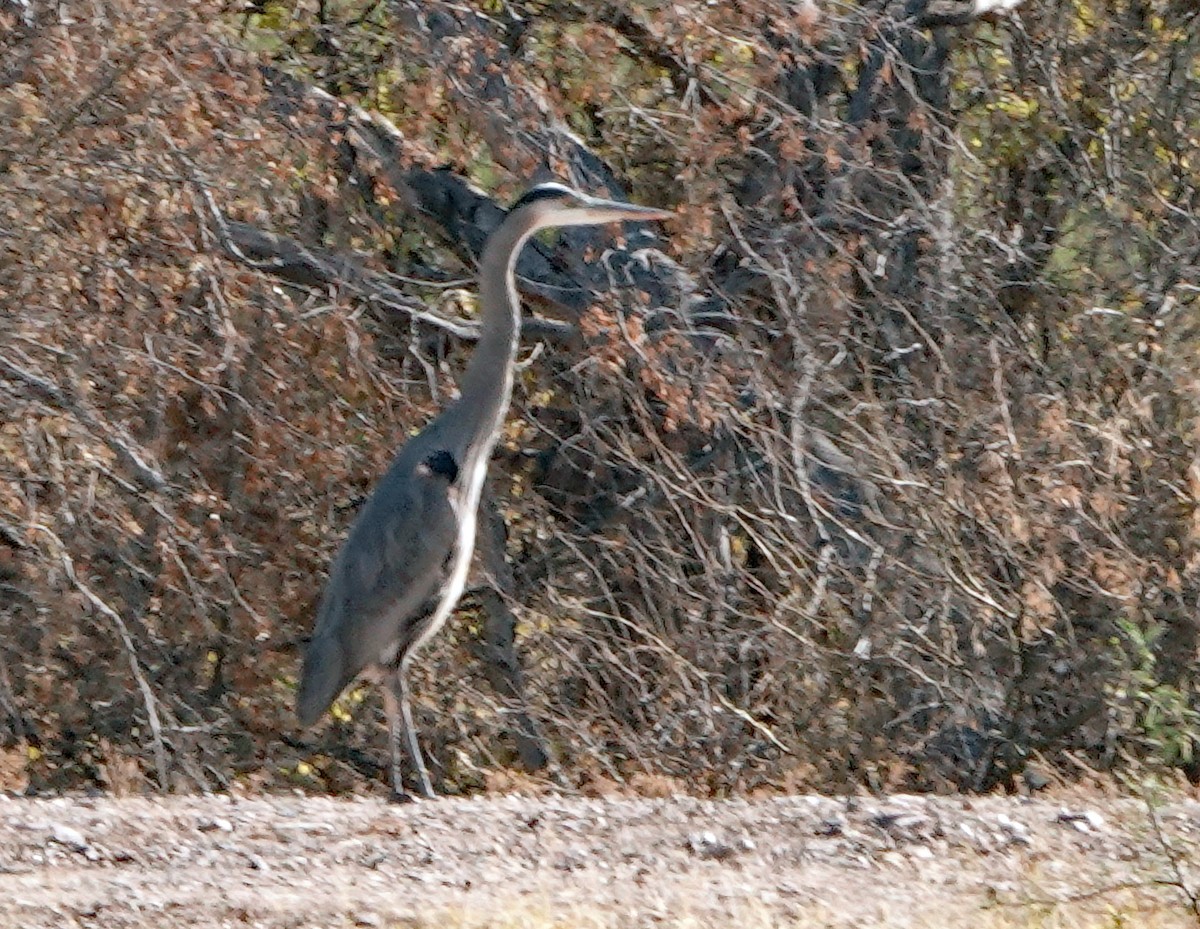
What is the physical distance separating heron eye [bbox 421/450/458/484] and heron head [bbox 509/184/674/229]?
89cm

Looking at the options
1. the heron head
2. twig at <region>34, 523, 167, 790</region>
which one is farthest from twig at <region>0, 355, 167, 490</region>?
the heron head

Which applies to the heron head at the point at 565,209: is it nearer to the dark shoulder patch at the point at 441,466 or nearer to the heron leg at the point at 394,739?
the dark shoulder patch at the point at 441,466

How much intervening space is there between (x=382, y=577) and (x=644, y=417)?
244 cm

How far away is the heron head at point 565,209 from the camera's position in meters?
8.19

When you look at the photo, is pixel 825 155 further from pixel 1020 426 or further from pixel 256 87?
pixel 256 87

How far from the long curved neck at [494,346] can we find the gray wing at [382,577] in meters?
0.28

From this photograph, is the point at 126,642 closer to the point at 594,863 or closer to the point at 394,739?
the point at 394,739

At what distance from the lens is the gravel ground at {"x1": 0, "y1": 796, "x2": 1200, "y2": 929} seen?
5203mm

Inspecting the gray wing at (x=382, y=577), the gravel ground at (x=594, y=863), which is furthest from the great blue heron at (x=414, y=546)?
the gravel ground at (x=594, y=863)

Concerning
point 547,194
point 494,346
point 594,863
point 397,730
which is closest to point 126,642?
point 397,730

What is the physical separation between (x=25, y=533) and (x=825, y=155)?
3.57m

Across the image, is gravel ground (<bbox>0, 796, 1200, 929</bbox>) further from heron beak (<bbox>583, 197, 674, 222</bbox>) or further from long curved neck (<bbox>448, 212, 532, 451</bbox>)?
heron beak (<bbox>583, 197, 674, 222</bbox>)

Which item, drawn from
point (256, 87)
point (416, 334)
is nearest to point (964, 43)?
point (416, 334)

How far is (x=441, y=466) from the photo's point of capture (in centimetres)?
788
